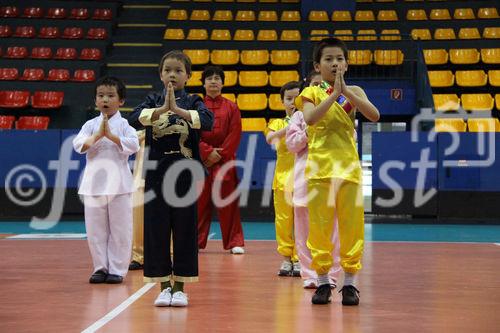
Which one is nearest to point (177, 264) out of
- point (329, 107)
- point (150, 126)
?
point (150, 126)

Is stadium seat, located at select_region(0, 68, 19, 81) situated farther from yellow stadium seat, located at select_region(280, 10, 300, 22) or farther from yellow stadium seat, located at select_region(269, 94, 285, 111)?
yellow stadium seat, located at select_region(280, 10, 300, 22)

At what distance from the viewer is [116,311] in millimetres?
5199

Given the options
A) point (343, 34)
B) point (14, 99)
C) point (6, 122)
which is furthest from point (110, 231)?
point (343, 34)

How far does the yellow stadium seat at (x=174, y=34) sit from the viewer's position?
19.4 meters

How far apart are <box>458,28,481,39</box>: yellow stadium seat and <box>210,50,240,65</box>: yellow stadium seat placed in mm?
5366

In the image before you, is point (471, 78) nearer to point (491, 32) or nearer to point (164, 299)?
point (491, 32)

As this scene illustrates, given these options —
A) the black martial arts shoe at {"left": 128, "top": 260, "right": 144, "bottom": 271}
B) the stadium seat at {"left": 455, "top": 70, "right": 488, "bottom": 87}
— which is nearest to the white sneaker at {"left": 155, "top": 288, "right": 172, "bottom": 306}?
the black martial arts shoe at {"left": 128, "top": 260, "right": 144, "bottom": 271}

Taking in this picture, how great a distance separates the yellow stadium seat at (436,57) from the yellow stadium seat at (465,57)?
156 mm

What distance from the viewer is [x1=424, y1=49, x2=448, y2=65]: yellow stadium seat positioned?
18.3 metres

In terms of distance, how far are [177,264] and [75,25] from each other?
16140 millimetres

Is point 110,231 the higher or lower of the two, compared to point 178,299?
higher

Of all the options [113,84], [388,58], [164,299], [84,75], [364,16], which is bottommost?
[164,299]

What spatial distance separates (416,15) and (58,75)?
8733 millimetres

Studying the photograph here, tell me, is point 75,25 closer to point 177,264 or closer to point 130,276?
point 130,276
